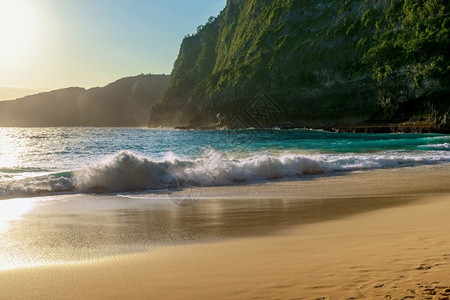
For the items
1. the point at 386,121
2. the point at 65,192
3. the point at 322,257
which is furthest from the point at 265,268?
the point at 386,121

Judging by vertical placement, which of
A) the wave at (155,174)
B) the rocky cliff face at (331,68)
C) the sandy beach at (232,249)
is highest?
the rocky cliff face at (331,68)

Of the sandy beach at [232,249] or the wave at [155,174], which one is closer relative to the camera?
the sandy beach at [232,249]

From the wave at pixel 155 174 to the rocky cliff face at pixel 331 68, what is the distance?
54.5 metres

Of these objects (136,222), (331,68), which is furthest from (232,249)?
(331,68)

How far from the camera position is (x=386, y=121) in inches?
2869

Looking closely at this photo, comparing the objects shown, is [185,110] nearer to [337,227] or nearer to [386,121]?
[386,121]

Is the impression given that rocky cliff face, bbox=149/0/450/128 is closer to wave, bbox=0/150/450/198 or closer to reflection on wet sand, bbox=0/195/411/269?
wave, bbox=0/150/450/198

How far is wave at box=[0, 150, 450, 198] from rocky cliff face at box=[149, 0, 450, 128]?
54.5m

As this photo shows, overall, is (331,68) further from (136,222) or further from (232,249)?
(232,249)

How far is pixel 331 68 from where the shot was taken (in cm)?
8581

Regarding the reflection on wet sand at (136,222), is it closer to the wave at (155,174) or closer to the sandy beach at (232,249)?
the sandy beach at (232,249)

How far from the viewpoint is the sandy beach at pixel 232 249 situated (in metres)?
3.92

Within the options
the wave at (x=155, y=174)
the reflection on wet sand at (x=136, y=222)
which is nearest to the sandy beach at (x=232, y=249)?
the reflection on wet sand at (x=136, y=222)

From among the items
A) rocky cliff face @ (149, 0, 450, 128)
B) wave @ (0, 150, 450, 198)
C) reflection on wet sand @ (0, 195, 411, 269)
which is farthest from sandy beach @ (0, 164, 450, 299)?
rocky cliff face @ (149, 0, 450, 128)
